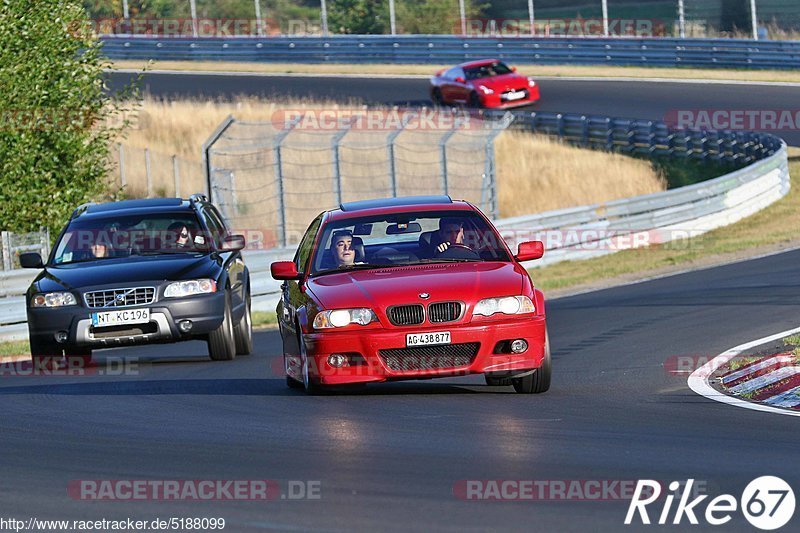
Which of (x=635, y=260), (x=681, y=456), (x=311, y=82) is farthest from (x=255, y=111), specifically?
(x=681, y=456)

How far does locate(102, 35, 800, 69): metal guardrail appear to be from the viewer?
4394 centimetres

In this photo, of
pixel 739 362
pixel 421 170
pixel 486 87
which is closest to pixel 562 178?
pixel 421 170

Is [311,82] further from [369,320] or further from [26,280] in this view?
[369,320]

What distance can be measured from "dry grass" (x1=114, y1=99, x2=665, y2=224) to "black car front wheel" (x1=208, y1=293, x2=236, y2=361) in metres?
16.1

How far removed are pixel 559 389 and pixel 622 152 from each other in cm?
2656

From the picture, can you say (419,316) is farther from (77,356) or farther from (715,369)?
(77,356)

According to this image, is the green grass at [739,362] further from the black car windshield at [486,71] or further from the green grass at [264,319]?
the black car windshield at [486,71]

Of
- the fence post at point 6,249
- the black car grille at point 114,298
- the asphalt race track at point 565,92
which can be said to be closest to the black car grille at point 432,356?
the black car grille at point 114,298

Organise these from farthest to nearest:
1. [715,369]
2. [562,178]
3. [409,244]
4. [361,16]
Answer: [361,16] < [562,178] < [715,369] < [409,244]

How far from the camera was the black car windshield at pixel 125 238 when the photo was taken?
47.8ft

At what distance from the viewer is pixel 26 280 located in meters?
19.3

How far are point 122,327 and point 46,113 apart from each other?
1049cm

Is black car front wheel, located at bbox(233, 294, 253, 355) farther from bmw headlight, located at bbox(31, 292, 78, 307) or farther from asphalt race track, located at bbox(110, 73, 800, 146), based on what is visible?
asphalt race track, located at bbox(110, 73, 800, 146)

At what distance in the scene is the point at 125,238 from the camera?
14.7 m
